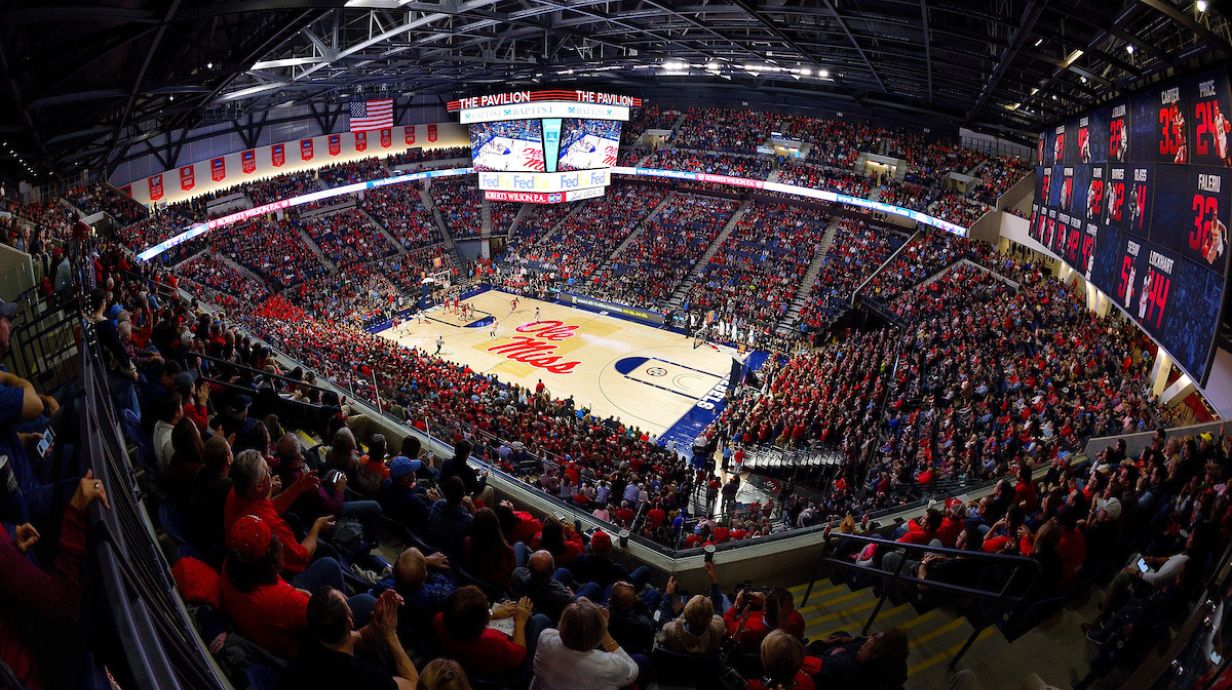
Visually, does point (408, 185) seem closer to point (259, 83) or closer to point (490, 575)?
point (259, 83)

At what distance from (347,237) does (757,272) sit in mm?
24674

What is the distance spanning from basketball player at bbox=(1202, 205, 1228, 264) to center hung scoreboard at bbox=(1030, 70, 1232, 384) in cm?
1

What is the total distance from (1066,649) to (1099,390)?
11.3m

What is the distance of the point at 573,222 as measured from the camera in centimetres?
4366

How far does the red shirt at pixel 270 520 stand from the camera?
3.97 metres

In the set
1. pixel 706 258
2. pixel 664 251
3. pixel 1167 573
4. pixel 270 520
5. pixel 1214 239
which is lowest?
pixel 1167 573

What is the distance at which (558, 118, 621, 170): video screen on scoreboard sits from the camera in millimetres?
36438

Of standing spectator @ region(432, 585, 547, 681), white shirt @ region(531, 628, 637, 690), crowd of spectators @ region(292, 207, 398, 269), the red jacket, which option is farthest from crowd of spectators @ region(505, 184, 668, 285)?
the red jacket

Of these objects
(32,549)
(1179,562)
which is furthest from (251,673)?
(1179,562)

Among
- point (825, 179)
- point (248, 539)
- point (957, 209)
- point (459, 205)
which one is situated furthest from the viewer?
point (459, 205)

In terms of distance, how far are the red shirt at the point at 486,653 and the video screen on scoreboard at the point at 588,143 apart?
1377 inches

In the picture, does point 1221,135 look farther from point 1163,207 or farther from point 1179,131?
point 1163,207

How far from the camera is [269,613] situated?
338 cm

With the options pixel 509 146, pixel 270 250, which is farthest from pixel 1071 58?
pixel 270 250
